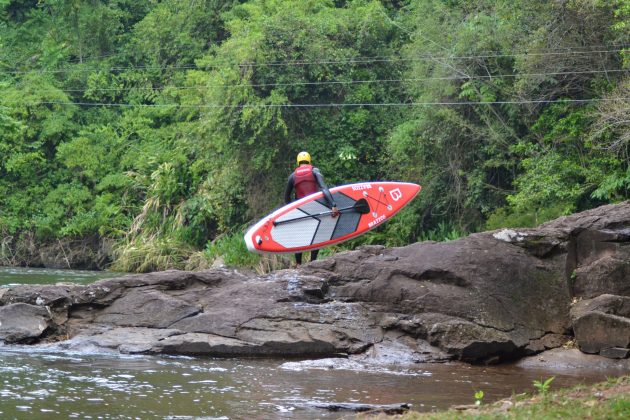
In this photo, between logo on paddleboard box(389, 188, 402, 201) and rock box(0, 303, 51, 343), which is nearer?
rock box(0, 303, 51, 343)

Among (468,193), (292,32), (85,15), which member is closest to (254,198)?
(292,32)

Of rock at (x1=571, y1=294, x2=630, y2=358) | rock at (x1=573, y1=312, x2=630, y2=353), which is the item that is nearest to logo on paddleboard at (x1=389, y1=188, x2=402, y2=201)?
rock at (x1=571, y1=294, x2=630, y2=358)

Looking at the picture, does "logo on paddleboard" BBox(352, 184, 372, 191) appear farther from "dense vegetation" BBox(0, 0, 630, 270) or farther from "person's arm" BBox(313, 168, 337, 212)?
Result: "dense vegetation" BBox(0, 0, 630, 270)

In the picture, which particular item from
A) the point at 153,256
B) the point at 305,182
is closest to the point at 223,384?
the point at 305,182

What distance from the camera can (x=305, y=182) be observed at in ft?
55.0

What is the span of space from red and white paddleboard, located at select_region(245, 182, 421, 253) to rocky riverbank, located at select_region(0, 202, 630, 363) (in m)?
2.40

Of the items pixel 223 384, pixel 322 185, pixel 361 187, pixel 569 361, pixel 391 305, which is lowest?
pixel 569 361

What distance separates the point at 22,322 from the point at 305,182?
506 cm

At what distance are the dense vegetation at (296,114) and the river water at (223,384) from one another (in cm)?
1135

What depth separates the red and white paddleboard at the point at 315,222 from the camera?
17.1 metres

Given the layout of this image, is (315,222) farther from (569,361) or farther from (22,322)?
(569,361)

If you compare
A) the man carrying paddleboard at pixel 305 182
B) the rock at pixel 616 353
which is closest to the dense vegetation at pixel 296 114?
the man carrying paddleboard at pixel 305 182

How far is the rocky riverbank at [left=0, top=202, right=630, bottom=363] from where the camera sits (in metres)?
13.3

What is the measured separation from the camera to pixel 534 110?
986 inches
